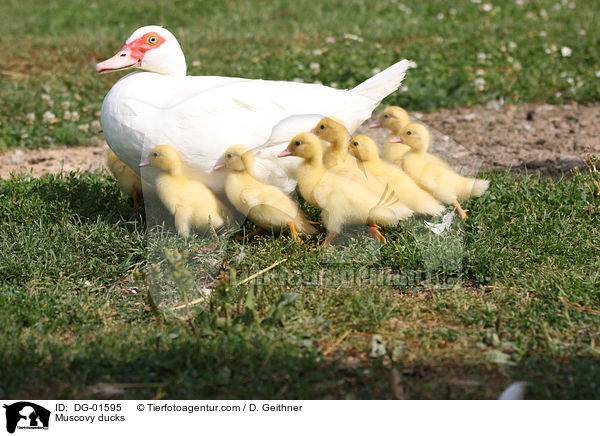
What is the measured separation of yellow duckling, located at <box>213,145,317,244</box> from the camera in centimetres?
404

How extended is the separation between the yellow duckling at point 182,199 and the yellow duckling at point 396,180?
908 millimetres

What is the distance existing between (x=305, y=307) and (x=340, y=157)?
996 millimetres

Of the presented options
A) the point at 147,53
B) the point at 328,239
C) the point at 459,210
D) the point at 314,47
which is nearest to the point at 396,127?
the point at 459,210

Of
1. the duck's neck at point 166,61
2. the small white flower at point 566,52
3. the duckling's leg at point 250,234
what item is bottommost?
the duckling's leg at point 250,234

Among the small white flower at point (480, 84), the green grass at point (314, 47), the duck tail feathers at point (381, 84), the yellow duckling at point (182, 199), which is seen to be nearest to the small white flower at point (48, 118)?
the green grass at point (314, 47)

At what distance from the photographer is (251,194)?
404 cm

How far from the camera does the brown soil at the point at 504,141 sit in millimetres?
5727

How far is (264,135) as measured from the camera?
4.32 meters

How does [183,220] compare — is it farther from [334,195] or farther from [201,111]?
[334,195]

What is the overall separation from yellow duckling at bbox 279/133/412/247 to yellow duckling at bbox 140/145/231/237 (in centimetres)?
52

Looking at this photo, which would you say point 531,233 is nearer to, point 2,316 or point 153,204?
point 153,204

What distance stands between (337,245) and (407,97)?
10.7 ft
